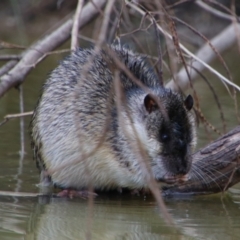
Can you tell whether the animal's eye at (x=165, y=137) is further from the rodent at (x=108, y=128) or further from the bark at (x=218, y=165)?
the bark at (x=218, y=165)

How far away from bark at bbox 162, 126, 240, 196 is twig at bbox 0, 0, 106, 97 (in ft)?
7.29

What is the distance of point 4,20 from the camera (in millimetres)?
17578

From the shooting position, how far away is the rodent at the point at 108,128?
6125 mm

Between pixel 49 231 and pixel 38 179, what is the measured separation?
1.76 meters

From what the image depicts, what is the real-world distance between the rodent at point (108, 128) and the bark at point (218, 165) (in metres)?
0.37

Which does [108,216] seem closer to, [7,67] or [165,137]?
[165,137]

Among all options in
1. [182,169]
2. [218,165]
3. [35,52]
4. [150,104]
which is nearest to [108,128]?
[150,104]

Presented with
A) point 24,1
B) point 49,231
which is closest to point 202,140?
point 49,231

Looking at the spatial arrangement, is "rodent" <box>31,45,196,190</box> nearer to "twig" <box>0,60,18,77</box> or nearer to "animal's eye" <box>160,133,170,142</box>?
"animal's eye" <box>160,133,170,142</box>

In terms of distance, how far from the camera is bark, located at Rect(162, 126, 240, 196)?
21.2ft

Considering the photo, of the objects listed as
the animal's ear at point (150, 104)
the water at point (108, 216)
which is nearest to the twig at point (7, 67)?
the water at point (108, 216)

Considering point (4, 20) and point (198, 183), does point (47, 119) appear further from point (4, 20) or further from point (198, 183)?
point (4, 20)

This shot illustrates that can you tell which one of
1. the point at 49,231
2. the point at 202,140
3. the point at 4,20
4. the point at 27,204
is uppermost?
the point at 4,20

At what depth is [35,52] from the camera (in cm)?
849
